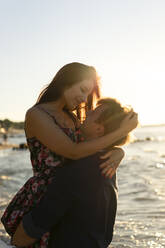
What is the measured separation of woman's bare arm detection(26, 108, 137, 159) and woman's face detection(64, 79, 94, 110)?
25 cm

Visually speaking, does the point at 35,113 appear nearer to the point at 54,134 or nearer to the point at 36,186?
the point at 54,134

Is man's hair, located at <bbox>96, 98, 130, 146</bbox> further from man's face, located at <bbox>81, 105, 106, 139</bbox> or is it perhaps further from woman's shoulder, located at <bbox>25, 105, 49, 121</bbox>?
woman's shoulder, located at <bbox>25, 105, 49, 121</bbox>

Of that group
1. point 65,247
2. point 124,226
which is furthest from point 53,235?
point 124,226

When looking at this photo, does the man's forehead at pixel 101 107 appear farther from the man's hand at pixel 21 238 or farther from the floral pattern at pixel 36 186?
the man's hand at pixel 21 238

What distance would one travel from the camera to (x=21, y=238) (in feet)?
7.45

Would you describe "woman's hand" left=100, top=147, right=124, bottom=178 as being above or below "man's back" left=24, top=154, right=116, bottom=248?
above

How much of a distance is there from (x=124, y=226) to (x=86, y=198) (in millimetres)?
6736

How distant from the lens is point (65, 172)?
2.11 m

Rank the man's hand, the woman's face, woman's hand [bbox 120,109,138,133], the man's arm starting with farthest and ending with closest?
1. the woman's face
2. woman's hand [bbox 120,109,138,133]
3. the man's hand
4. the man's arm

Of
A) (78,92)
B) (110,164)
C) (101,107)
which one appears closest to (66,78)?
(78,92)

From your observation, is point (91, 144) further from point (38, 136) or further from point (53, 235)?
point (53, 235)

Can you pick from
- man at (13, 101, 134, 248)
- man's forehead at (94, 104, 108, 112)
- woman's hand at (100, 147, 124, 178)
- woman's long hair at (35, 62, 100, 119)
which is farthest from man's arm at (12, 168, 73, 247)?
woman's long hair at (35, 62, 100, 119)

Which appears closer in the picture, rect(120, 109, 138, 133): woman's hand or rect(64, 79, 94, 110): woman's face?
rect(120, 109, 138, 133): woman's hand

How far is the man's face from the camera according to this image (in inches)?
97.0
